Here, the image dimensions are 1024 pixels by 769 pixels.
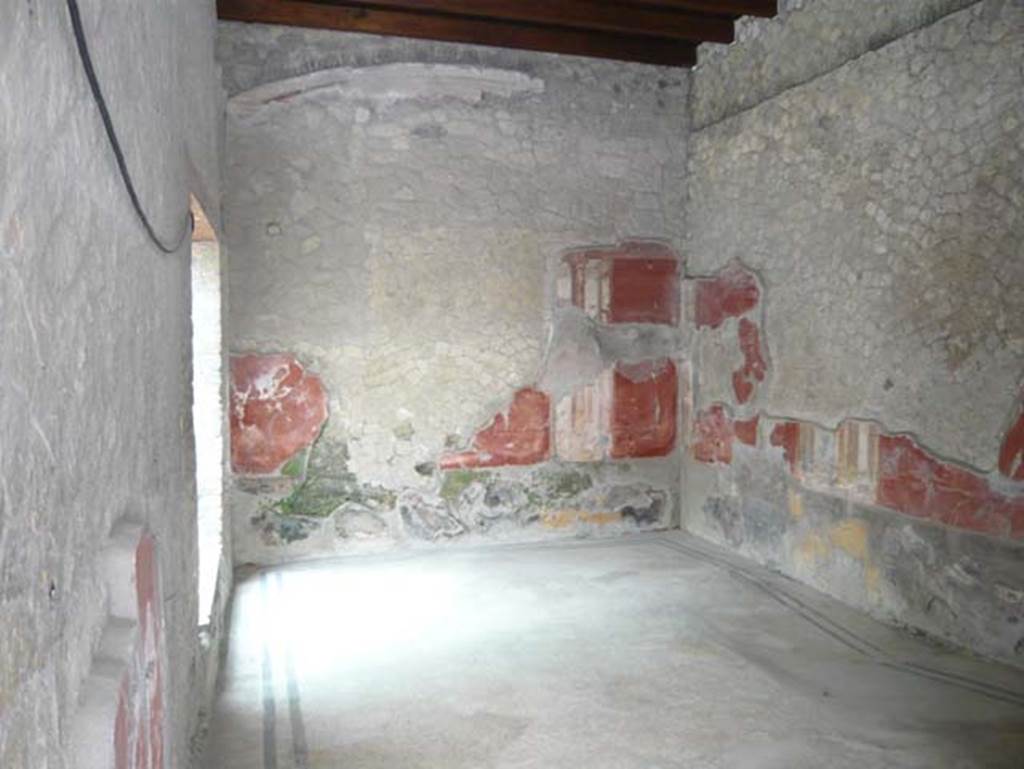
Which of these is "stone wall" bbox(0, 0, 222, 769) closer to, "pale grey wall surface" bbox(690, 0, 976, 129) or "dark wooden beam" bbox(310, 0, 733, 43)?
"dark wooden beam" bbox(310, 0, 733, 43)

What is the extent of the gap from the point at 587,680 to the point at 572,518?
70.0 inches

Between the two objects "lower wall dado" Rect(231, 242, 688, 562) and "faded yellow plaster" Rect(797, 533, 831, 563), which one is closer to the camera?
"faded yellow plaster" Rect(797, 533, 831, 563)

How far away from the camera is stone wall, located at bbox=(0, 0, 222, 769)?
2.09ft

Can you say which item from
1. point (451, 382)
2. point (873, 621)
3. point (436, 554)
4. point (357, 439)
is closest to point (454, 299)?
point (451, 382)

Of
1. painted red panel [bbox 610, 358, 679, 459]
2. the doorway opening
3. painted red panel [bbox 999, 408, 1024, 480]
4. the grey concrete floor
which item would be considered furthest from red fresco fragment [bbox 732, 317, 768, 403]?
the doorway opening

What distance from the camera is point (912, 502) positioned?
2922mm

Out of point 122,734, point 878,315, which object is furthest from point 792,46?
point 122,734

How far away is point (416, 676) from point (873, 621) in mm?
1671

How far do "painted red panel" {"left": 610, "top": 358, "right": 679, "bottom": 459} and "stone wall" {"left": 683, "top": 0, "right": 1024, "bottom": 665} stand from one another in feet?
0.97

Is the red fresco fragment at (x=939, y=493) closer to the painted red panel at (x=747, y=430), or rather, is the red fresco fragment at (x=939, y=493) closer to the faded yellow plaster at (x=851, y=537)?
the faded yellow plaster at (x=851, y=537)

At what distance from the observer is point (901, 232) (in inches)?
115

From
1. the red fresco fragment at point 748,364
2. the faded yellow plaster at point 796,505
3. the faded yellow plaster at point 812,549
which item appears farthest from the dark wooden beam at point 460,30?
the faded yellow plaster at point 812,549

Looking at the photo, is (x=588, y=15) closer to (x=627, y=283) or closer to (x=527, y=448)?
(x=627, y=283)

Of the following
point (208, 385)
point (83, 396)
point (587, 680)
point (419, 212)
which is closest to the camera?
point (83, 396)
